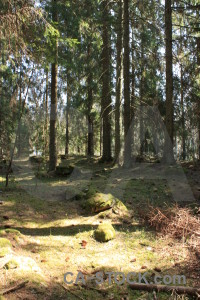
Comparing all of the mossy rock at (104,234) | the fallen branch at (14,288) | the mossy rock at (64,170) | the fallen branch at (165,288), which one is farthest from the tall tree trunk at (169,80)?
the fallen branch at (14,288)

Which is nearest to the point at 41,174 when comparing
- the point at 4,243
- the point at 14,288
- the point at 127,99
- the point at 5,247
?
the point at 127,99

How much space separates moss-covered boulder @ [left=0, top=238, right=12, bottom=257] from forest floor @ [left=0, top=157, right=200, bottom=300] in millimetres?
51

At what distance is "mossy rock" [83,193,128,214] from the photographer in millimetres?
6227

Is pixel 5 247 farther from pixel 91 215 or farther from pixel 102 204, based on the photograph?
pixel 102 204

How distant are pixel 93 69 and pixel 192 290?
44.1 ft

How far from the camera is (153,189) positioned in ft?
Result: 26.2

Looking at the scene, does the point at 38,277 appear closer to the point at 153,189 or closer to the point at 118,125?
the point at 153,189

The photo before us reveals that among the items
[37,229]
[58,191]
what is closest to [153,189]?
[58,191]

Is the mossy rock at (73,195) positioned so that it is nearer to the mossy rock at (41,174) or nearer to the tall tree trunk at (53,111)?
the mossy rock at (41,174)

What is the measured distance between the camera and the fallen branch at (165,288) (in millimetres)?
3219

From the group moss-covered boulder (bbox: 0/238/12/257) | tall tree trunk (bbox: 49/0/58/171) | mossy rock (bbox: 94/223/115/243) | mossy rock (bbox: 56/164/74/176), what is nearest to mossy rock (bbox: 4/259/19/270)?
moss-covered boulder (bbox: 0/238/12/257)

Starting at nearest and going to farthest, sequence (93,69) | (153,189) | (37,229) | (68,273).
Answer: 1. (68,273)
2. (37,229)
3. (153,189)
4. (93,69)

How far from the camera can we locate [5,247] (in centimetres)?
381

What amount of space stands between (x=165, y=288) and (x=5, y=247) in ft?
7.85
